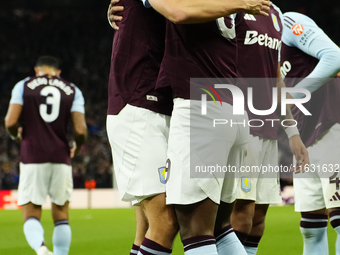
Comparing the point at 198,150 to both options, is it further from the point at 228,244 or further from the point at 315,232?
the point at 315,232

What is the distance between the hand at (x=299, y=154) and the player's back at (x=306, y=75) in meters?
0.49

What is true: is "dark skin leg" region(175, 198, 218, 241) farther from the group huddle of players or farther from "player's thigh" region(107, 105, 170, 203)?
"player's thigh" region(107, 105, 170, 203)

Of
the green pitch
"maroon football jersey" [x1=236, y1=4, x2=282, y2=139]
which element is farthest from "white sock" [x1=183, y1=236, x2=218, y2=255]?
the green pitch

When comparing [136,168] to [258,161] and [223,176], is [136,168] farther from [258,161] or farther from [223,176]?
[258,161]

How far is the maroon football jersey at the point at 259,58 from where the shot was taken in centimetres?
306

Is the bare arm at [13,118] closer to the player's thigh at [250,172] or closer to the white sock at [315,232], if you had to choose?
the player's thigh at [250,172]

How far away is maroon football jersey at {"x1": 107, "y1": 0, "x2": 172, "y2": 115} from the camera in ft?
7.80

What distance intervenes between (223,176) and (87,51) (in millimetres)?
20134

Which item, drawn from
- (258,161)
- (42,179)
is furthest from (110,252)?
(258,161)

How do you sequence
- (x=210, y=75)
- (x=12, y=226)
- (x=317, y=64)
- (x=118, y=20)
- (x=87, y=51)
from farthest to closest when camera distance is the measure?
(x=87, y=51), (x=12, y=226), (x=317, y=64), (x=118, y=20), (x=210, y=75)

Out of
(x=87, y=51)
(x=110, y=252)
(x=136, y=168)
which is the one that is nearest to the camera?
(x=136, y=168)

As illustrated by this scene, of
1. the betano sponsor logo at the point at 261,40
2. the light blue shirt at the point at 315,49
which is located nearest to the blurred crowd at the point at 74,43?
the light blue shirt at the point at 315,49

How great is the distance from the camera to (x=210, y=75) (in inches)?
82.3

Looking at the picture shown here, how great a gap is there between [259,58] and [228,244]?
129 centimetres
